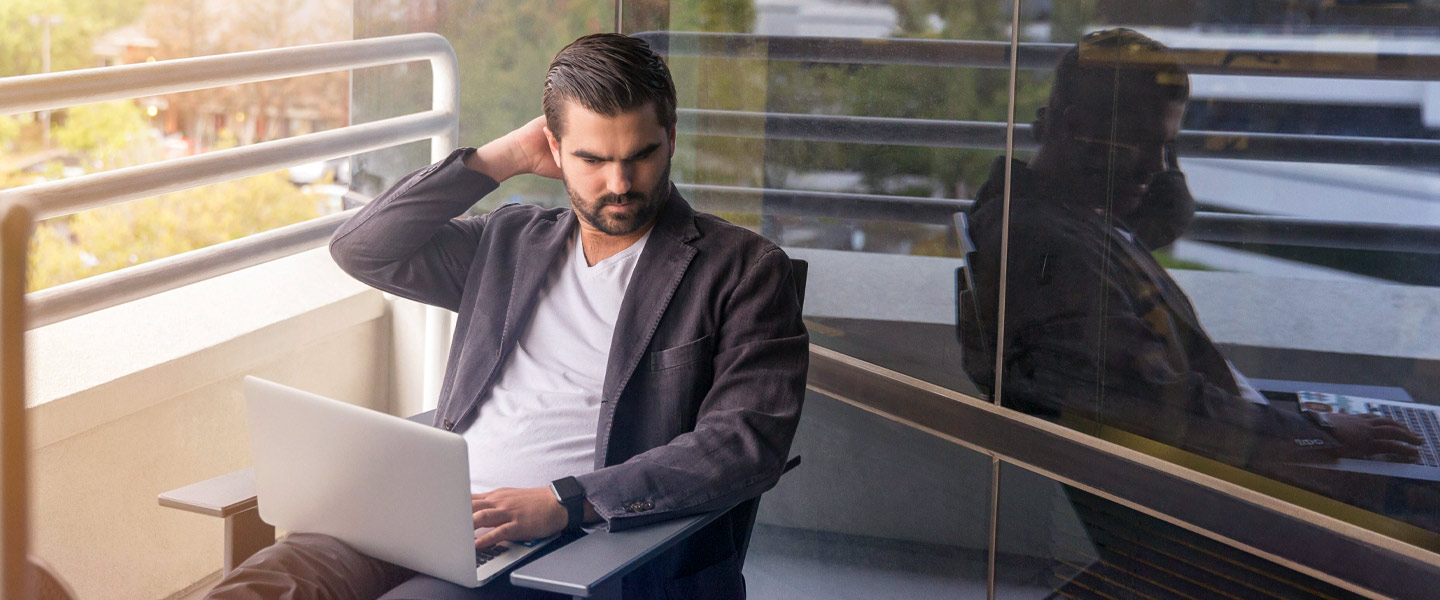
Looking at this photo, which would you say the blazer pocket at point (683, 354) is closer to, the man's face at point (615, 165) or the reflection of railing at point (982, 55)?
the man's face at point (615, 165)

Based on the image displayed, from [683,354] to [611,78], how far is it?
0.49 metres

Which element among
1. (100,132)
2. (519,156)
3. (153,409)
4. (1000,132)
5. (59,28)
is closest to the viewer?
(1000,132)

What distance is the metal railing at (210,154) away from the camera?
69.6 inches

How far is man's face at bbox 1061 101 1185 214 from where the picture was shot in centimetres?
171

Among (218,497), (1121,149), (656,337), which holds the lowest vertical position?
(218,497)

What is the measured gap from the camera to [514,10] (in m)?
3.78

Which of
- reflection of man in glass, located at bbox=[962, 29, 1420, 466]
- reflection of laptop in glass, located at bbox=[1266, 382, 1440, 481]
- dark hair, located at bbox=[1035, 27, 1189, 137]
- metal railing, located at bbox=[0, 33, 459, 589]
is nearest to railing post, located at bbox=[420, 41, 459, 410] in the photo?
metal railing, located at bbox=[0, 33, 459, 589]

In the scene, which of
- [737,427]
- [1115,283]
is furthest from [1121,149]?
[737,427]

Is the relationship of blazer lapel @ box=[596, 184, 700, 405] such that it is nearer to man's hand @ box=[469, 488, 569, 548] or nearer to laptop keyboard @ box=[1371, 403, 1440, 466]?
man's hand @ box=[469, 488, 569, 548]

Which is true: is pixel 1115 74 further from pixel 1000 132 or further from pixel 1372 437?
pixel 1372 437

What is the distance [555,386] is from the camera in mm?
1979

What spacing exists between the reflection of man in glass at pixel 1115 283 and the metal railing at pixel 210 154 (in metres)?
1.38

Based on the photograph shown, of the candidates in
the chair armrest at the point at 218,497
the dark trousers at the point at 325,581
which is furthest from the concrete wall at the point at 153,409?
the dark trousers at the point at 325,581

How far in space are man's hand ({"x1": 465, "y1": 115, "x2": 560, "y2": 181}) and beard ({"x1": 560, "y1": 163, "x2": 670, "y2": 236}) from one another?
131 millimetres
